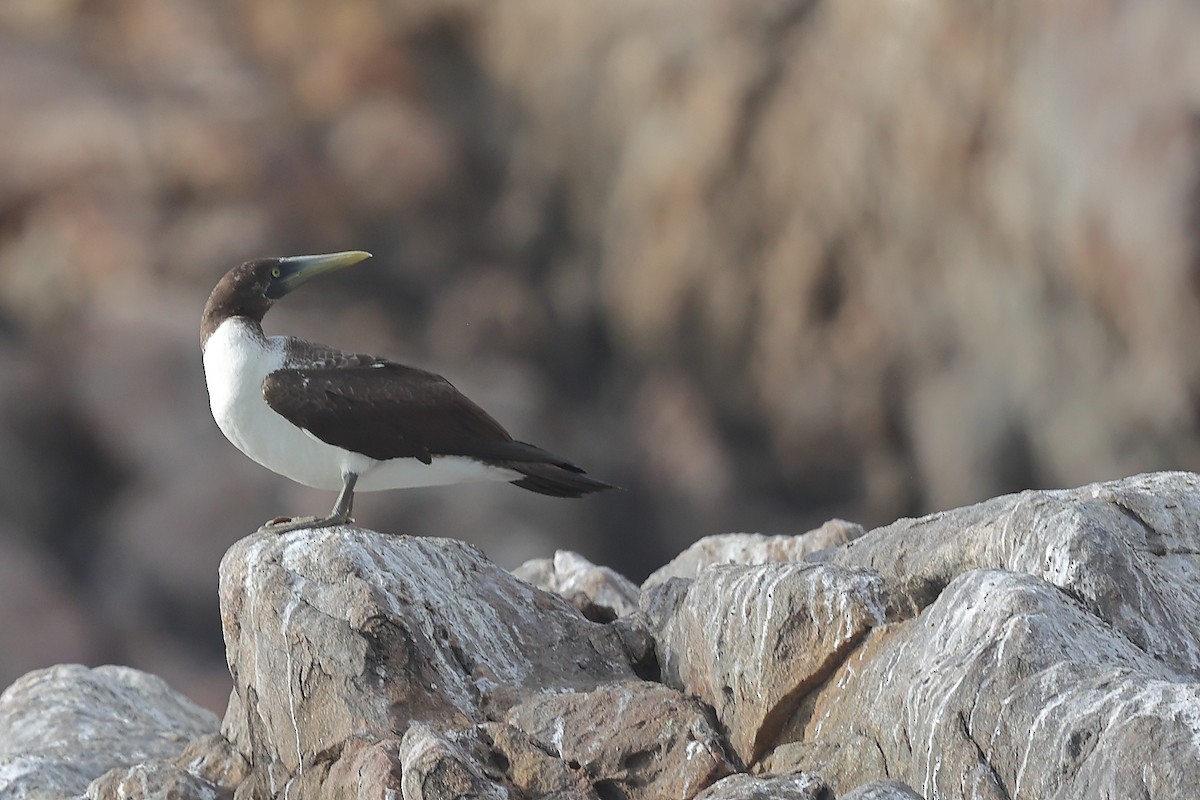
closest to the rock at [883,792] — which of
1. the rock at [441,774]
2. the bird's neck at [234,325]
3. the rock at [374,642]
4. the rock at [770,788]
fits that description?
the rock at [770,788]

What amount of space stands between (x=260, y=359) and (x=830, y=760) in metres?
3.63

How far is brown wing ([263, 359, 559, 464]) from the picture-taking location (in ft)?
24.1

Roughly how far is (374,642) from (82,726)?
3276mm

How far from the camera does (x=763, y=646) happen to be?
226 inches

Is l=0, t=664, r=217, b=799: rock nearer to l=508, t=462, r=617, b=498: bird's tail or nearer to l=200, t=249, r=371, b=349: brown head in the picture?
l=200, t=249, r=371, b=349: brown head

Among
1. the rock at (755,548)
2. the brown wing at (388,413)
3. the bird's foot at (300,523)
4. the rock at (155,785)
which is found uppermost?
the brown wing at (388,413)

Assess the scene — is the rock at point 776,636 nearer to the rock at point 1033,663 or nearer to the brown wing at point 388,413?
the rock at point 1033,663

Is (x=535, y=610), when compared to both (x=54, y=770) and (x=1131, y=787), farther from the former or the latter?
(x=1131, y=787)

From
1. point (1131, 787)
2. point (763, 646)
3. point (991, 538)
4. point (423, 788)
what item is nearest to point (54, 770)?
point (423, 788)

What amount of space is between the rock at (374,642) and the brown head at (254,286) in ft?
5.09

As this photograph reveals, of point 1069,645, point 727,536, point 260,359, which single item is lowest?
point 1069,645

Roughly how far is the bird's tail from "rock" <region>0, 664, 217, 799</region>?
2517 millimetres

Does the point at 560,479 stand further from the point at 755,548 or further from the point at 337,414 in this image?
the point at 755,548

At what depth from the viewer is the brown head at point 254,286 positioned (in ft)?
25.3
